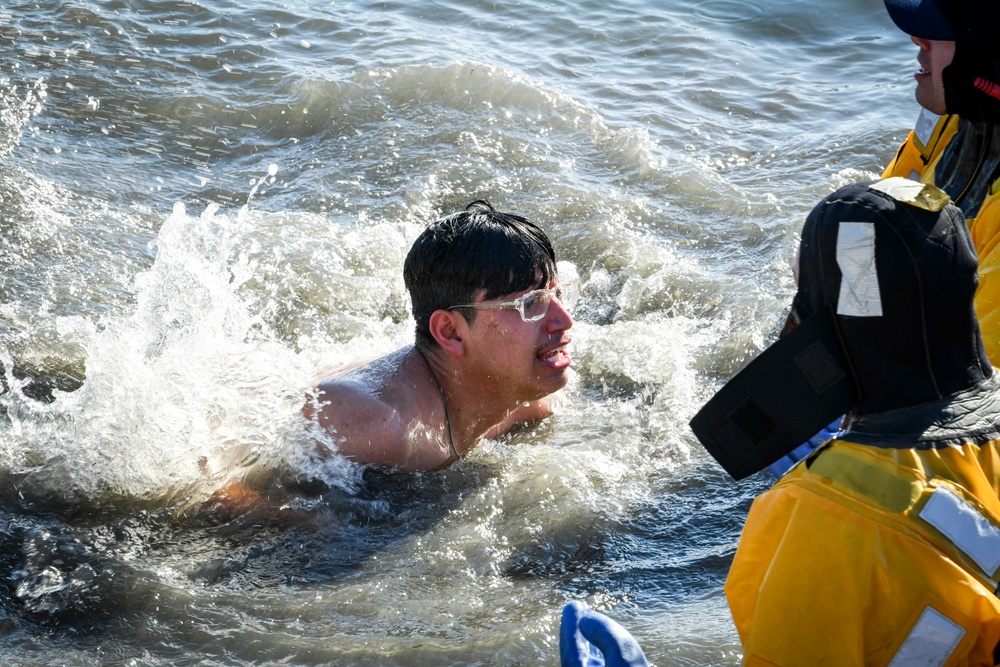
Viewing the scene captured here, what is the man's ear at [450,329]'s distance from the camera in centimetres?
424

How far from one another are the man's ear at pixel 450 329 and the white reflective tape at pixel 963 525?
8.14 ft

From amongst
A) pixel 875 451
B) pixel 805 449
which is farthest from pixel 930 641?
pixel 805 449

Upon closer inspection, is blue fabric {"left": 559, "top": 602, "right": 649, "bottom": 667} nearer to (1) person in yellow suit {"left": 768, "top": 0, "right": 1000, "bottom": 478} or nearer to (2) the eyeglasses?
(1) person in yellow suit {"left": 768, "top": 0, "right": 1000, "bottom": 478}

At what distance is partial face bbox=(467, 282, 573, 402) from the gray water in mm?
426

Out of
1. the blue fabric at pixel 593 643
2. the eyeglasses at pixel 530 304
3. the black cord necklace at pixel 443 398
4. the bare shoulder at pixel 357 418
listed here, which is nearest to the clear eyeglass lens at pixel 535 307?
the eyeglasses at pixel 530 304

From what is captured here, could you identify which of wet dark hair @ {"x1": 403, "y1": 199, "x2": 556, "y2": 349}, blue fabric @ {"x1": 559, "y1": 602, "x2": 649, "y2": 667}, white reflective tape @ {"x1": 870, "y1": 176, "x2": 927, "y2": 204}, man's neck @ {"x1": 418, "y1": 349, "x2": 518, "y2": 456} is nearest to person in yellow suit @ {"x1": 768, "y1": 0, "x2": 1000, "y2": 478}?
white reflective tape @ {"x1": 870, "y1": 176, "x2": 927, "y2": 204}

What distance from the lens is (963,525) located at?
197 cm

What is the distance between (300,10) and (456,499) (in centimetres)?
754

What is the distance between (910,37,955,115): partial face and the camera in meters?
3.35

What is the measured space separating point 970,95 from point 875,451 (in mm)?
1831

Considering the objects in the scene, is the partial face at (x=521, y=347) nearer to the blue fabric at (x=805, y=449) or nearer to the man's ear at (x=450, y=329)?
the man's ear at (x=450, y=329)

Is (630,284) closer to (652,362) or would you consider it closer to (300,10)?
(652,362)

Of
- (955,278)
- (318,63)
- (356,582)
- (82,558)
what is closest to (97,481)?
(82,558)

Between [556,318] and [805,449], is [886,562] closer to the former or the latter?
[805,449]
